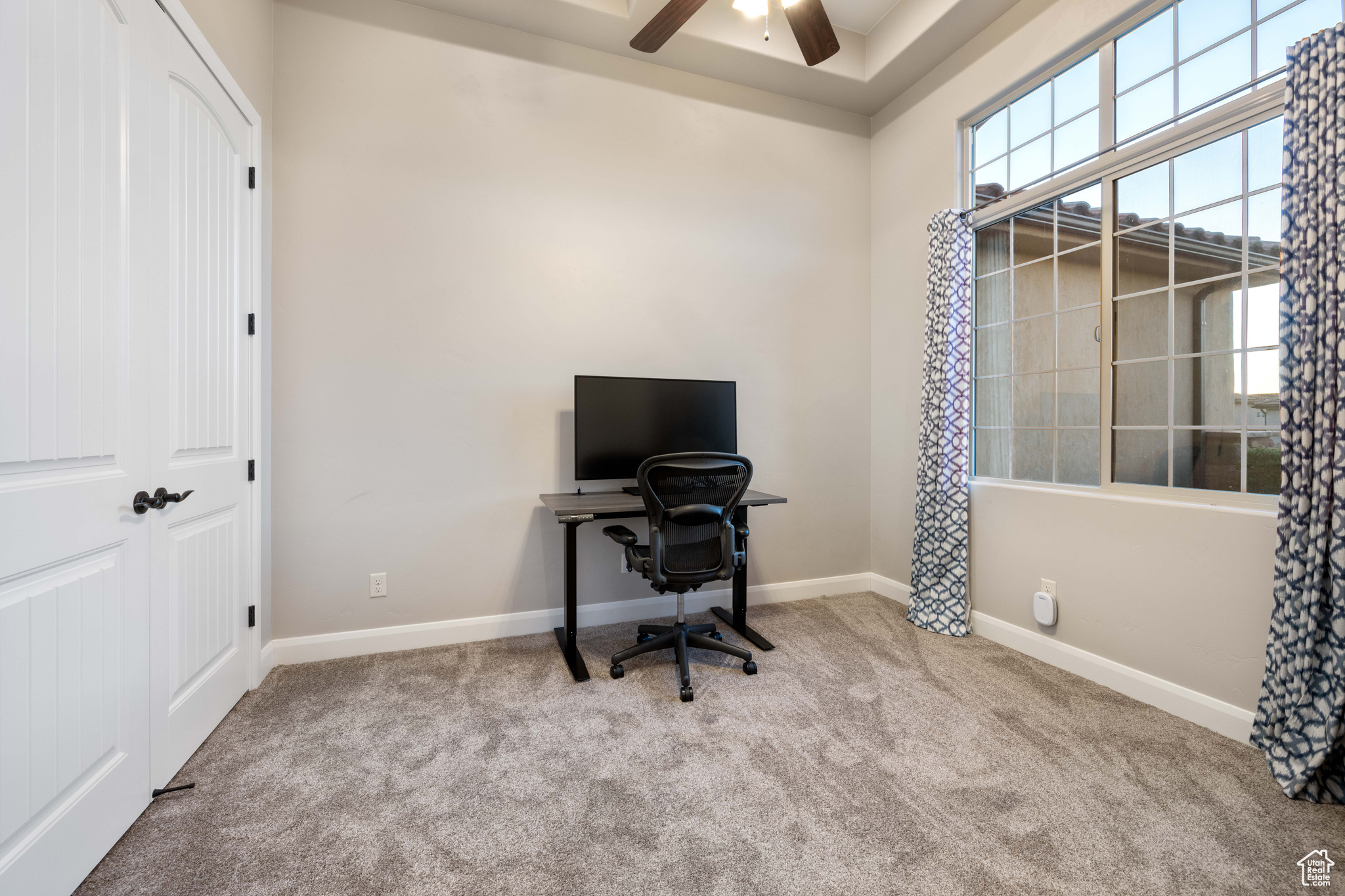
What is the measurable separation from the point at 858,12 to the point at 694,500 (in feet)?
10.2

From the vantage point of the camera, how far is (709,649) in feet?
8.93

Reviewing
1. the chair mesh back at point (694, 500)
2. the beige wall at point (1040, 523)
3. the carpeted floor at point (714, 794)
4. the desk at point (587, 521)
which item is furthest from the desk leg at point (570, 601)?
the beige wall at point (1040, 523)

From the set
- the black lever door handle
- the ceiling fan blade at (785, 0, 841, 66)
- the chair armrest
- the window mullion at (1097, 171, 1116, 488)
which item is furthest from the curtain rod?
the black lever door handle

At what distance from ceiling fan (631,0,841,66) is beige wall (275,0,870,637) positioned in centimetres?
83

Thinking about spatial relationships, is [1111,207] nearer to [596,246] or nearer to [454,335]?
[596,246]

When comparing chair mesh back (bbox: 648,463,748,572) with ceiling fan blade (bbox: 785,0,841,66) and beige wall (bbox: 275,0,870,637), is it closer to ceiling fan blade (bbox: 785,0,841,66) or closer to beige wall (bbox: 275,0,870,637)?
beige wall (bbox: 275,0,870,637)

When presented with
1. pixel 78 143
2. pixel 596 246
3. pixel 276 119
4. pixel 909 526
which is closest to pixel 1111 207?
pixel 909 526

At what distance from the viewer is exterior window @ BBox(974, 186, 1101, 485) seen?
2568 mm

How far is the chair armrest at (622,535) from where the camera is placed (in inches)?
97.0

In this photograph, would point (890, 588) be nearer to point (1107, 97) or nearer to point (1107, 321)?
point (1107, 321)

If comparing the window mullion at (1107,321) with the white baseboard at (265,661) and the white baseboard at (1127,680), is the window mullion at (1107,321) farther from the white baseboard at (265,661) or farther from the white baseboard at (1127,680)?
the white baseboard at (265,661)

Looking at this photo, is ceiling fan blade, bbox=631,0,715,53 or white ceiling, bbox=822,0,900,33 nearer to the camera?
ceiling fan blade, bbox=631,0,715,53

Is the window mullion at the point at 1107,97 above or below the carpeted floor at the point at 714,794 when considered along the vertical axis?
above

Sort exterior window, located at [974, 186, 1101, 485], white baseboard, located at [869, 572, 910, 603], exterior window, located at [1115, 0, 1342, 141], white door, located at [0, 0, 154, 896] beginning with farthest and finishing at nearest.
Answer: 1. white baseboard, located at [869, 572, 910, 603]
2. exterior window, located at [974, 186, 1101, 485]
3. exterior window, located at [1115, 0, 1342, 141]
4. white door, located at [0, 0, 154, 896]
